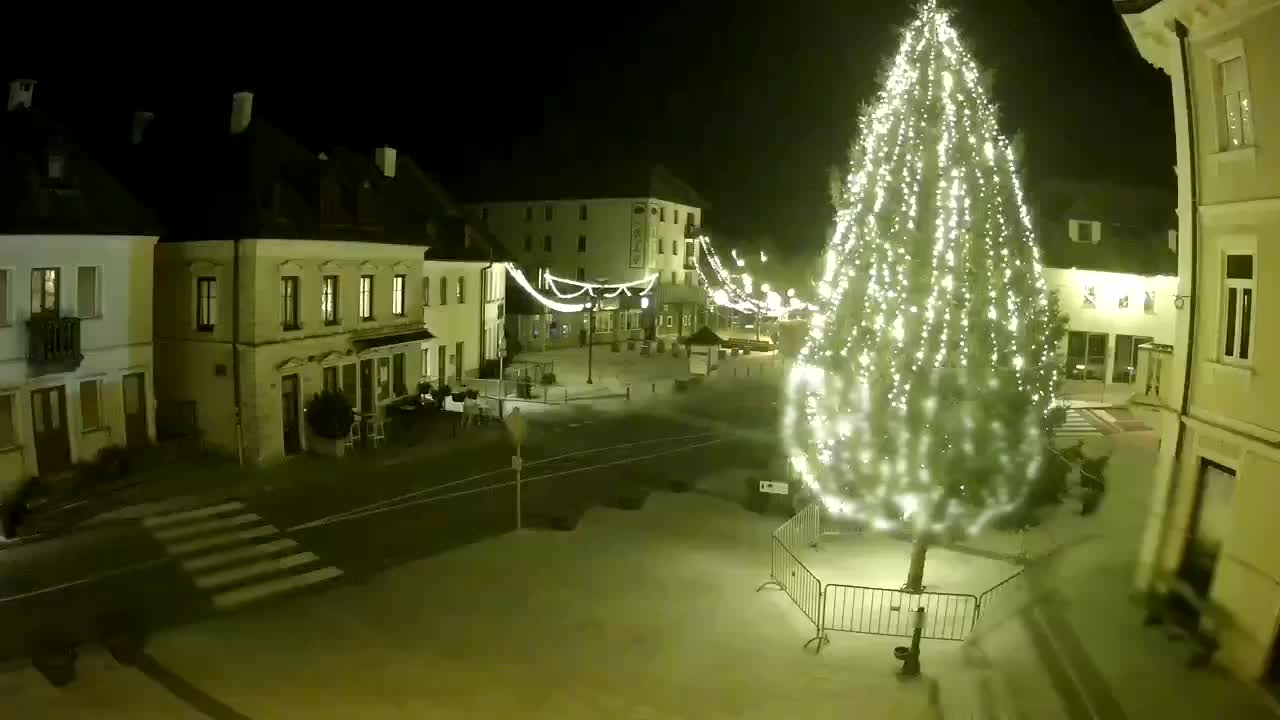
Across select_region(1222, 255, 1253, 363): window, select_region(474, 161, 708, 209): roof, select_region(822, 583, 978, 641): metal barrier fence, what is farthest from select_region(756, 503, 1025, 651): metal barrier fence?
select_region(474, 161, 708, 209): roof

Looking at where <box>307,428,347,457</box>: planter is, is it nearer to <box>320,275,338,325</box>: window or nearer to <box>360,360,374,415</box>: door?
<box>360,360,374,415</box>: door

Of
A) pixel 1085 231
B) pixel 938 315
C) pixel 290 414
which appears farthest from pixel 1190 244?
pixel 1085 231

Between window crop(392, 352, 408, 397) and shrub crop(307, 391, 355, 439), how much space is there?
5.57 metres

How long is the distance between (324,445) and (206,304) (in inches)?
190

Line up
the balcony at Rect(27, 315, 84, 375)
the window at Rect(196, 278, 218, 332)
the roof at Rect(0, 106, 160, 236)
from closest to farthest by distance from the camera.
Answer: the balcony at Rect(27, 315, 84, 375) < the roof at Rect(0, 106, 160, 236) < the window at Rect(196, 278, 218, 332)

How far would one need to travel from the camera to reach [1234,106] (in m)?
13.1

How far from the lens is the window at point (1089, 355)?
42.5m

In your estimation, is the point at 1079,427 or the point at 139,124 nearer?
the point at 139,124

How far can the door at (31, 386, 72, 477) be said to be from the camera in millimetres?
21578

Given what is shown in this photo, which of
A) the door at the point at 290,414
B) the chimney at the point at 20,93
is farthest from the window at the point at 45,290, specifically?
the door at the point at 290,414

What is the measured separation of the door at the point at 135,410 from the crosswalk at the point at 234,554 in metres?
4.73

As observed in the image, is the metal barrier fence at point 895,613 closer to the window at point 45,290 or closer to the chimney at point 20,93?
the window at point 45,290

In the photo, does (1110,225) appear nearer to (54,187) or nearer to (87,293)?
(87,293)

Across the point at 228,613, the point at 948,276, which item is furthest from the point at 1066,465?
the point at 228,613
